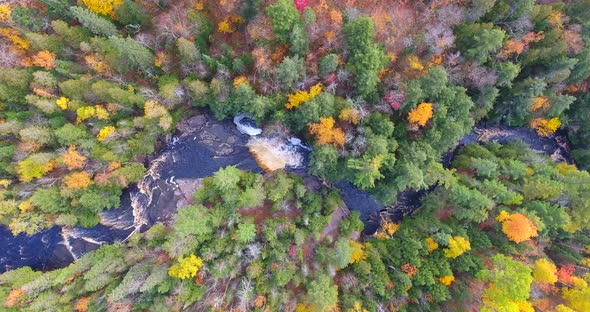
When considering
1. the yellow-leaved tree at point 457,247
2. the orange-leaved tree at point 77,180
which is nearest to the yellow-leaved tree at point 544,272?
the yellow-leaved tree at point 457,247

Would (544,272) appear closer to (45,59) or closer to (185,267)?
(185,267)

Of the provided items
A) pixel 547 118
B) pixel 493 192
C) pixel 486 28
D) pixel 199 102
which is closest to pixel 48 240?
pixel 199 102

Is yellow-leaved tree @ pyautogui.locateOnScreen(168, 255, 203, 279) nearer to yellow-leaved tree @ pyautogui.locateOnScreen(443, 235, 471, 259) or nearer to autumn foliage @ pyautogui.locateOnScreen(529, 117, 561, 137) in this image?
yellow-leaved tree @ pyautogui.locateOnScreen(443, 235, 471, 259)

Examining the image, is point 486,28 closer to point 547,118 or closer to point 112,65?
point 547,118

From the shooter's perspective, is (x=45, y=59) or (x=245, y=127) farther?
(x=245, y=127)

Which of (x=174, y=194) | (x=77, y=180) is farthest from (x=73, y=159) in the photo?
(x=174, y=194)

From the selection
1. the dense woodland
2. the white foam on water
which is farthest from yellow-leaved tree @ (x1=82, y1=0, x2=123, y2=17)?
the white foam on water
